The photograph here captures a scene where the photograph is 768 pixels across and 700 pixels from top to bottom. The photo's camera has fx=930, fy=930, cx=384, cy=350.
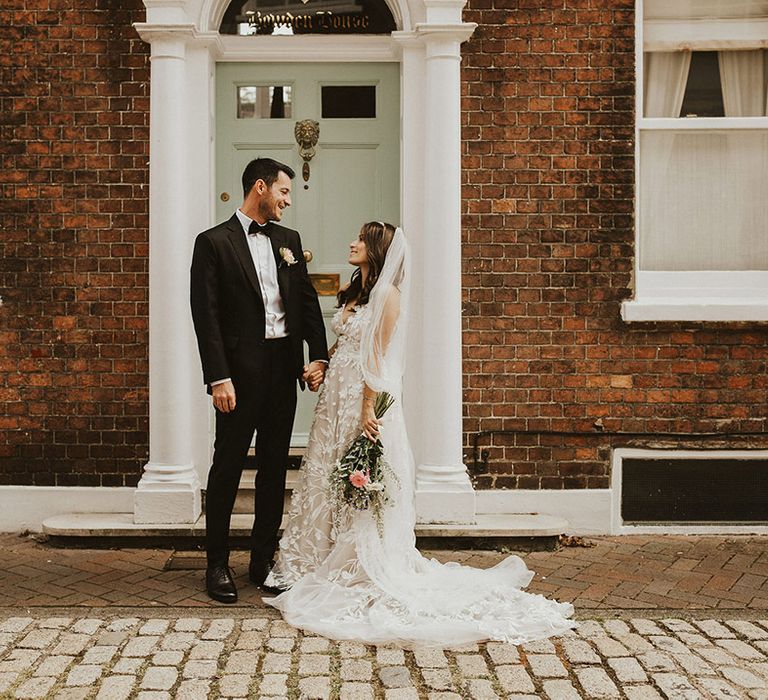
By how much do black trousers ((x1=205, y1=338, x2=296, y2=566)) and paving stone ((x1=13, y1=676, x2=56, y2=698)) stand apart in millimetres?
1136

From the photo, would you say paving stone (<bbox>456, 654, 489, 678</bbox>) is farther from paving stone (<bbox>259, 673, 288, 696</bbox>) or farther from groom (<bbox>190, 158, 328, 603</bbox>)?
groom (<bbox>190, 158, 328, 603</bbox>)

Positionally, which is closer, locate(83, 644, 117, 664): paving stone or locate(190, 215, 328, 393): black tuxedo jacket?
locate(83, 644, 117, 664): paving stone

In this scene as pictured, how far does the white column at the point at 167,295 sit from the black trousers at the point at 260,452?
88 cm

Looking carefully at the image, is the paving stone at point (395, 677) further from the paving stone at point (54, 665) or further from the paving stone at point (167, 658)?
the paving stone at point (54, 665)

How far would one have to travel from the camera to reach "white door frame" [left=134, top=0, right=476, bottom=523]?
18.3 ft

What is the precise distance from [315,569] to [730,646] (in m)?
1.98

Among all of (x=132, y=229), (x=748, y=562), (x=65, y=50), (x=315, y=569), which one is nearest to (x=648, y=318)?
(x=748, y=562)

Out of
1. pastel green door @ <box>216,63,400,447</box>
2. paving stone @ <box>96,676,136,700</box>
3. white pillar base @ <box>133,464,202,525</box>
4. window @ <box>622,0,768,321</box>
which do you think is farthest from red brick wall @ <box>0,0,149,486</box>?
window @ <box>622,0,768,321</box>

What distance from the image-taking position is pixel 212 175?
5.95 m

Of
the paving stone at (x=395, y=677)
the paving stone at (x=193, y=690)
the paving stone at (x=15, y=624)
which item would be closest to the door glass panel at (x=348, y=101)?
the paving stone at (x=15, y=624)

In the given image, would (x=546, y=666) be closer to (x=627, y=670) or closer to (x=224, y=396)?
(x=627, y=670)

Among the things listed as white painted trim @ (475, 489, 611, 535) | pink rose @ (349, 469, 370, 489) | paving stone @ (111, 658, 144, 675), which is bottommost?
paving stone @ (111, 658, 144, 675)

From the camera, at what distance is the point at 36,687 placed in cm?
365

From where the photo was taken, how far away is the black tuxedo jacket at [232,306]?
454 centimetres
